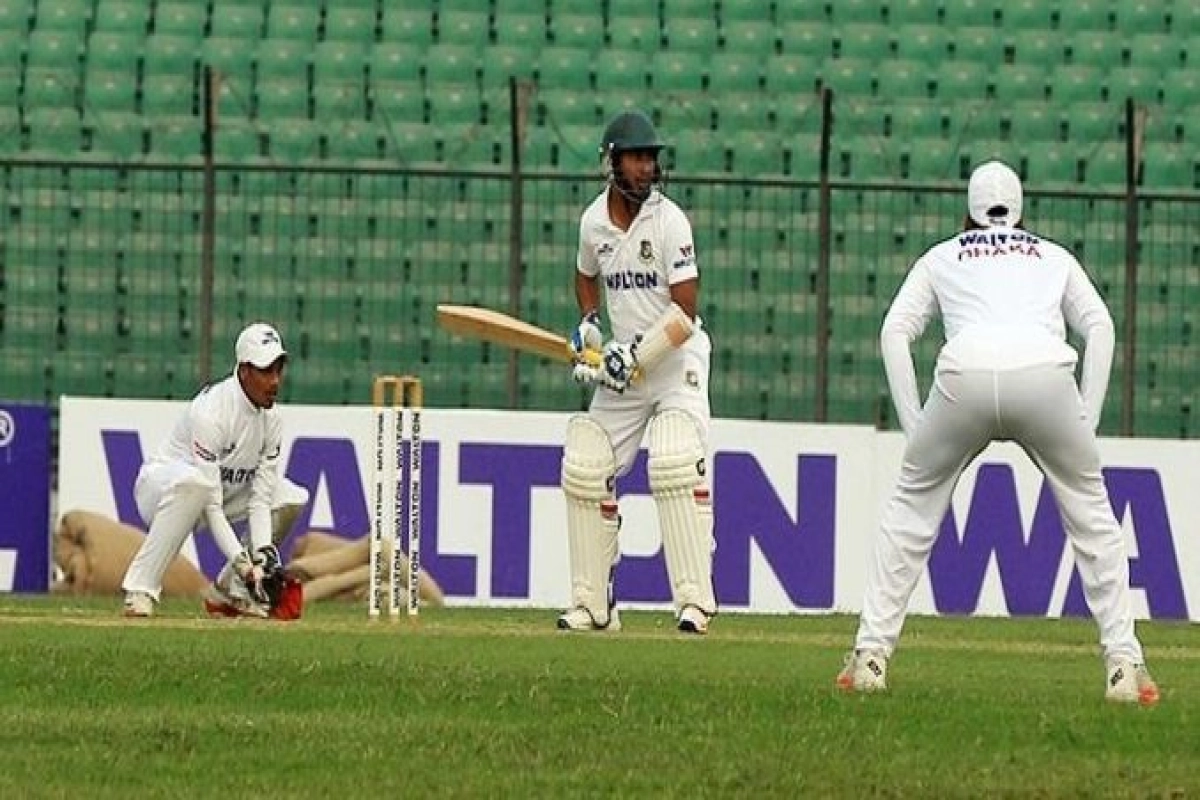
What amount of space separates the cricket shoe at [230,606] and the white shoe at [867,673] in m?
5.96

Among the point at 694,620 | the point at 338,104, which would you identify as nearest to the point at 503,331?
the point at 694,620

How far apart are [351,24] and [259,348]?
1041cm

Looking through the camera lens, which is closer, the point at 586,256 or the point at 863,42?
the point at 586,256

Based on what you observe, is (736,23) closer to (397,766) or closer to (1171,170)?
(1171,170)

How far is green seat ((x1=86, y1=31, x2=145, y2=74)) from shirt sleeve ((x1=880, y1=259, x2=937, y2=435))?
50.5 feet

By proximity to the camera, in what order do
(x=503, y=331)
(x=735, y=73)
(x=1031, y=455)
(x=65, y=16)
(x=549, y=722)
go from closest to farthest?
(x=549, y=722)
(x=1031, y=455)
(x=503, y=331)
(x=735, y=73)
(x=65, y=16)

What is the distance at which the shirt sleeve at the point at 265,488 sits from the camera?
17516 millimetres

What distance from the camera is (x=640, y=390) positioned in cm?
1594

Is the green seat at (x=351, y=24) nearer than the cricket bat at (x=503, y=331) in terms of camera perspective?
No

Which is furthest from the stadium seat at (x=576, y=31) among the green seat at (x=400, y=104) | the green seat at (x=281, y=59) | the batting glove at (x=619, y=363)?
the batting glove at (x=619, y=363)

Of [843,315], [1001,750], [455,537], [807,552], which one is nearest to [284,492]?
[455,537]

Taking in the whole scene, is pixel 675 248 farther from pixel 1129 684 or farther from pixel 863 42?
pixel 863 42

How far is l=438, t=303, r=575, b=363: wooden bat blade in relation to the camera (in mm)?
16438

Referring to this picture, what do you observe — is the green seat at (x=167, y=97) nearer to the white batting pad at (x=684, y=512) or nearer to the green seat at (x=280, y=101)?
the green seat at (x=280, y=101)
